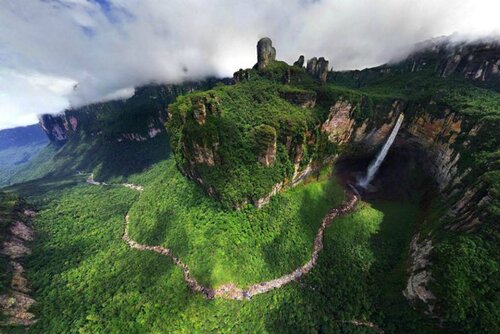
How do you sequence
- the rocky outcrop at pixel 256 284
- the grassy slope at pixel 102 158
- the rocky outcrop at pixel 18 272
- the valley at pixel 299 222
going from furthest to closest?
1. the grassy slope at pixel 102 158
2. the rocky outcrop at pixel 256 284
3. the rocky outcrop at pixel 18 272
4. the valley at pixel 299 222

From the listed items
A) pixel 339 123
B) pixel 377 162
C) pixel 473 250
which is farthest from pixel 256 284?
pixel 377 162

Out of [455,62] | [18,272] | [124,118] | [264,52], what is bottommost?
[18,272]

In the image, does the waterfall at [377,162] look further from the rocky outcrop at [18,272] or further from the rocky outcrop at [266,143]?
the rocky outcrop at [18,272]

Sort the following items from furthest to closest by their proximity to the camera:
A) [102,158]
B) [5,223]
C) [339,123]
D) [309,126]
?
[102,158], [339,123], [5,223], [309,126]

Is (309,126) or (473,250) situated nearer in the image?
(473,250)

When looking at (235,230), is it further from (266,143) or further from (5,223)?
(5,223)

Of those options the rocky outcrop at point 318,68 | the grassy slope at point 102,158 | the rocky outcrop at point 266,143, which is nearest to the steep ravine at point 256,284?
the rocky outcrop at point 266,143

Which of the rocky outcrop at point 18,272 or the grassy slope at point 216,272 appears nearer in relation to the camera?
the grassy slope at point 216,272
